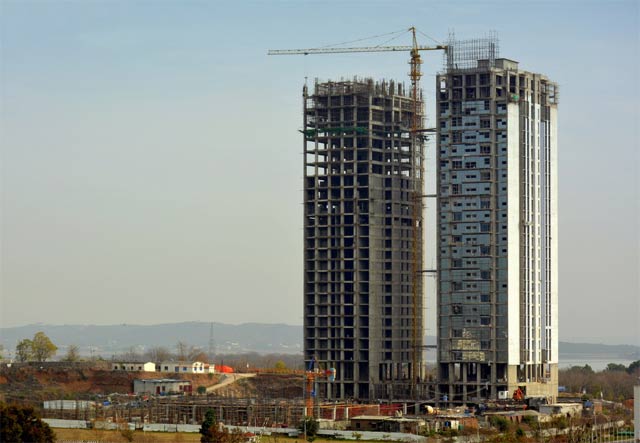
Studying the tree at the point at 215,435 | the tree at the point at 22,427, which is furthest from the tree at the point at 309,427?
the tree at the point at 22,427

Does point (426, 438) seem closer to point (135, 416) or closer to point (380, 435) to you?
point (380, 435)

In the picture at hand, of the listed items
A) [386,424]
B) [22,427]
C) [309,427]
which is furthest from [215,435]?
[386,424]

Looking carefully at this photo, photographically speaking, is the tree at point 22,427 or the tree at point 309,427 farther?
the tree at point 309,427

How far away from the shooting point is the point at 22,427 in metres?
136

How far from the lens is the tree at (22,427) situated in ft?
441

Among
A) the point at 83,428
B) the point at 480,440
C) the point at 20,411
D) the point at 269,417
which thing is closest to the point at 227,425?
the point at 269,417

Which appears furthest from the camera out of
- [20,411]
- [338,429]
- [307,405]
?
[307,405]

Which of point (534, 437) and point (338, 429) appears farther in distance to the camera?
point (338, 429)

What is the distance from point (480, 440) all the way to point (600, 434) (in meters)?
15.6

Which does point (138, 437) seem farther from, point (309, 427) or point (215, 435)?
point (309, 427)

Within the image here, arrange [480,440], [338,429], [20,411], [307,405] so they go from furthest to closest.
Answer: [307,405], [338,429], [480,440], [20,411]

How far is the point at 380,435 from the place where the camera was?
17675cm

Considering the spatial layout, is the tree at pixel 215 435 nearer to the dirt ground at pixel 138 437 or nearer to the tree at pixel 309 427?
Answer: the dirt ground at pixel 138 437

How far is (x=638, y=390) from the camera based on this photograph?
140 m
